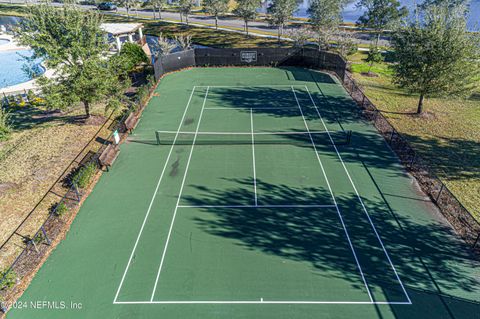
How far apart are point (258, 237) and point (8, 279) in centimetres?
972

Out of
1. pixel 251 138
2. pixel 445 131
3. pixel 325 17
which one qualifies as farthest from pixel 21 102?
pixel 325 17

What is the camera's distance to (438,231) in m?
14.2

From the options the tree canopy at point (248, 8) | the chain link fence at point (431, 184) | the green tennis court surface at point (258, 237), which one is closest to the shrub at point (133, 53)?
the green tennis court surface at point (258, 237)

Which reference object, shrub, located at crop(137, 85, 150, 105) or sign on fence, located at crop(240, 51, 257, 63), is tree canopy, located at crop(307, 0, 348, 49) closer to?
sign on fence, located at crop(240, 51, 257, 63)

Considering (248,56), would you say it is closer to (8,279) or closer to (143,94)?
(143,94)

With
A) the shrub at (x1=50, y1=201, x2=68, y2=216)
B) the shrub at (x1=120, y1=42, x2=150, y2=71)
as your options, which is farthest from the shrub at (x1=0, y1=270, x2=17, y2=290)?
the shrub at (x1=120, y1=42, x2=150, y2=71)

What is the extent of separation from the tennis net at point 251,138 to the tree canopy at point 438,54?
276 inches

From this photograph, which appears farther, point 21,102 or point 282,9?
point 282,9

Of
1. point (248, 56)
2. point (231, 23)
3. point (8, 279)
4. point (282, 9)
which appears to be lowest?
point (8, 279)

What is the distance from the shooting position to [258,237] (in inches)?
547

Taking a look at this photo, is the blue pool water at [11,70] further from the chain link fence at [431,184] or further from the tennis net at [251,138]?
the chain link fence at [431,184]

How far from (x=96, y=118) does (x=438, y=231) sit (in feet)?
75.7

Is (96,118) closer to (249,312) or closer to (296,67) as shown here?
(249,312)

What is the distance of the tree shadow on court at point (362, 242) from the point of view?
1161 centimetres
